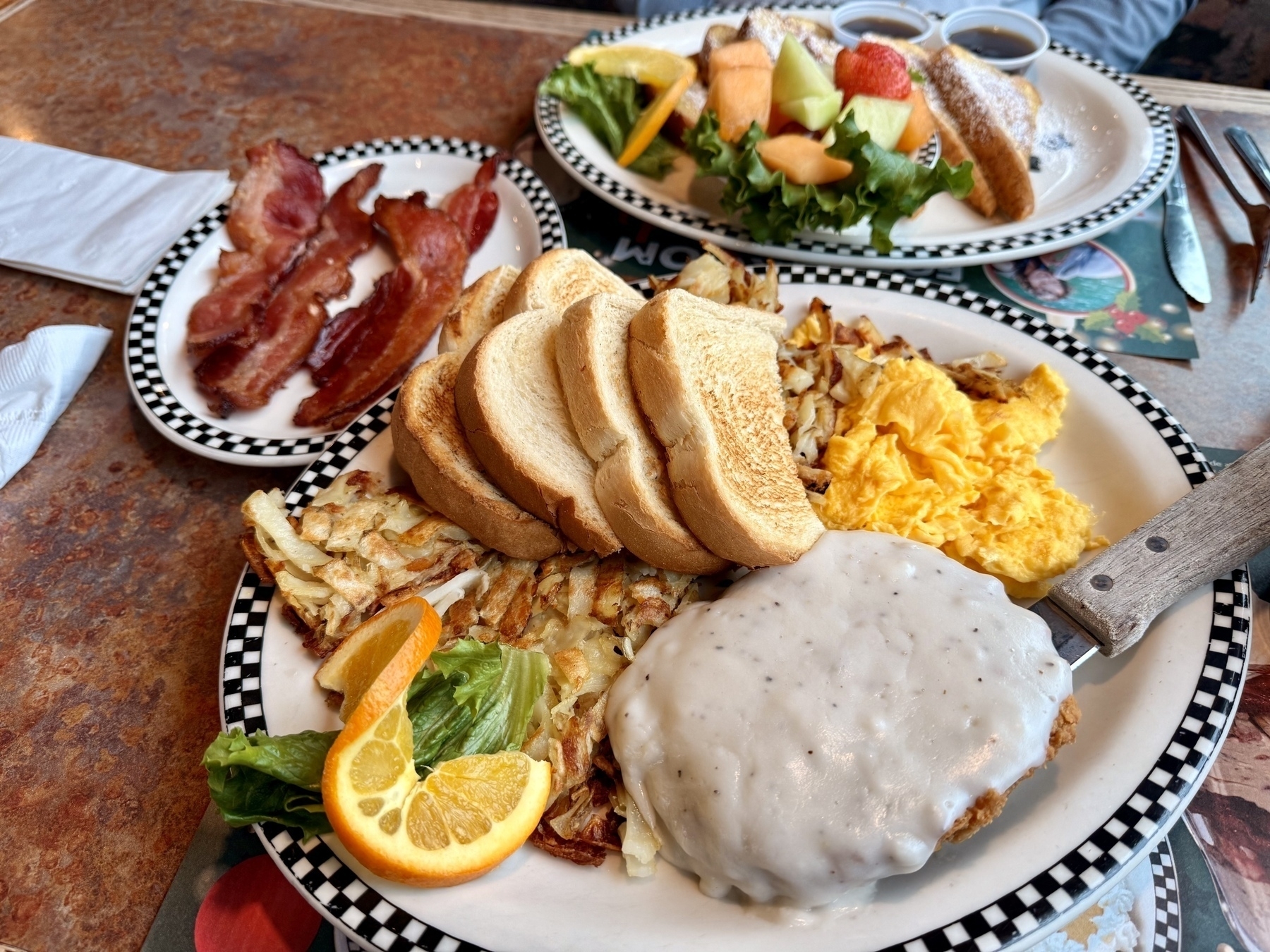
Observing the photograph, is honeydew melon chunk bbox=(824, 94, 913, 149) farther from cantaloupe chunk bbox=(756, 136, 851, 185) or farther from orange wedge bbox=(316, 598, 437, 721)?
orange wedge bbox=(316, 598, 437, 721)

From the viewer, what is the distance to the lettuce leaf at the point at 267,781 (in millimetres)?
1454

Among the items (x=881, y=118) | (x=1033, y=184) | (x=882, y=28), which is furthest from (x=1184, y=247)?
(x=882, y=28)

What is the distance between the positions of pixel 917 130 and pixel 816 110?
357 millimetres

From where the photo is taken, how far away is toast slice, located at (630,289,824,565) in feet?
6.10

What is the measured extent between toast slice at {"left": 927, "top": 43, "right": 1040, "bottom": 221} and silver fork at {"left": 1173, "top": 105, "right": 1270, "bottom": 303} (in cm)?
60

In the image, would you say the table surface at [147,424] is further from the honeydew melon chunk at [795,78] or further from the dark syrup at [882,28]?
the honeydew melon chunk at [795,78]

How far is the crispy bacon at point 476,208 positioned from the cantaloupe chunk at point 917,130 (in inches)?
55.5

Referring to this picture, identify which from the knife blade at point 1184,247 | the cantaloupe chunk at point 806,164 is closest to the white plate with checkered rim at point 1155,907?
Result: the knife blade at point 1184,247

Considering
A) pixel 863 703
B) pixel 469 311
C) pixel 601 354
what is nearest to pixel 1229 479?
pixel 863 703

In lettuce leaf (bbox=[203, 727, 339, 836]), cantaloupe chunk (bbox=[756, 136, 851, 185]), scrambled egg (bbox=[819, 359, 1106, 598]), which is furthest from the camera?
cantaloupe chunk (bbox=[756, 136, 851, 185])

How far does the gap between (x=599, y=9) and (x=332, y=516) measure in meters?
4.41

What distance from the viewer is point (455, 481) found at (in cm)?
194

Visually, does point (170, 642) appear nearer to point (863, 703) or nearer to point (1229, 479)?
point (863, 703)

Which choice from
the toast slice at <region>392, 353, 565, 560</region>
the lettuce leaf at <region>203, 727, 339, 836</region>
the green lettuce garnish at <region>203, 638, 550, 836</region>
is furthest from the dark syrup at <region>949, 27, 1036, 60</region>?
the lettuce leaf at <region>203, 727, 339, 836</region>
